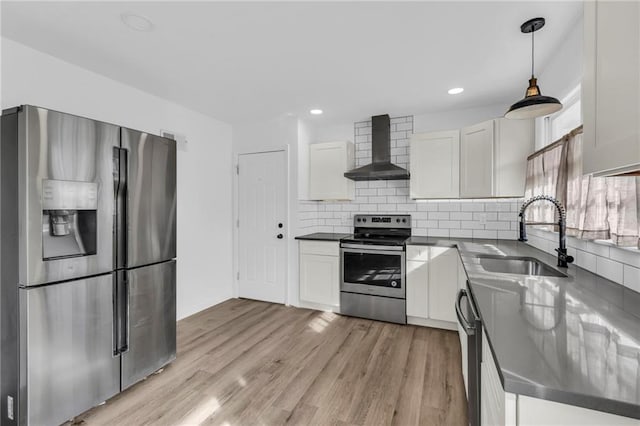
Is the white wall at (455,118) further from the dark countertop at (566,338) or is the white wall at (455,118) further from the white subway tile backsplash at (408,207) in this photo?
the dark countertop at (566,338)

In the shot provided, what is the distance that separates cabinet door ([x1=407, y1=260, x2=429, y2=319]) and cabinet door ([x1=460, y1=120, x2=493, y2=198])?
92 centimetres

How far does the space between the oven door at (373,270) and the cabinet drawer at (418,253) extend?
77mm

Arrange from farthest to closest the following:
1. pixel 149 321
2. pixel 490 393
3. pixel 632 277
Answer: pixel 149 321 < pixel 632 277 < pixel 490 393

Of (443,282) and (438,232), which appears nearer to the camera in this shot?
(443,282)

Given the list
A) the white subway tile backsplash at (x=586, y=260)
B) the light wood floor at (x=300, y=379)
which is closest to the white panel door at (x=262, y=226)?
the light wood floor at (x=300, y=379)

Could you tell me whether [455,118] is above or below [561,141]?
above

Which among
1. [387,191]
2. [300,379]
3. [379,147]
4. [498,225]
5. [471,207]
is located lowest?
[300,379]

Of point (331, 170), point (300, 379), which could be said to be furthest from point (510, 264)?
point (331, 170)

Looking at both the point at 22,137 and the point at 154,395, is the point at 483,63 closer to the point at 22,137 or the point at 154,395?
the point at 22,137

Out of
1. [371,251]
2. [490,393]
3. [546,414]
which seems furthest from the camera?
[371,251]

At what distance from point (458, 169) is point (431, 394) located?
2265 millimetres

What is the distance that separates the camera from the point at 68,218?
1820mm

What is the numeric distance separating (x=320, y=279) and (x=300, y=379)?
4.98ft

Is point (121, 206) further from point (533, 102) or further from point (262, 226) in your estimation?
point (533, 102)
